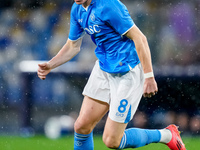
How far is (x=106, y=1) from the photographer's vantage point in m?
3.09

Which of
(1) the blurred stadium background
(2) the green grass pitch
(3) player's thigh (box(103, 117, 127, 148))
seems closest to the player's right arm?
(3) player's thigh (box(103, 117, 127, 148))

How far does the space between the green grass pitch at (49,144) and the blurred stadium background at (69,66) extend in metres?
0.27

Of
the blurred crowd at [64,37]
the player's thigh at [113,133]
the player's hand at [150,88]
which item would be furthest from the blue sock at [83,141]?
the blurred crowd at [64,37]

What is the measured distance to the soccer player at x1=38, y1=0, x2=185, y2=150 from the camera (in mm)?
3072

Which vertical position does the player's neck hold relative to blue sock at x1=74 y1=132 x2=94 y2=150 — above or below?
above

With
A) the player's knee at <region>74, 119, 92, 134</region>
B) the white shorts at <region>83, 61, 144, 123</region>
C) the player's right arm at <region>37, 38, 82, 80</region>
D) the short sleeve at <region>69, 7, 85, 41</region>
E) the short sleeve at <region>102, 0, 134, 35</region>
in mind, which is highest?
the short sleeve at <region>102, 0, 134, 35</region>

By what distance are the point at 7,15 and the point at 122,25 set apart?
4.50 metres

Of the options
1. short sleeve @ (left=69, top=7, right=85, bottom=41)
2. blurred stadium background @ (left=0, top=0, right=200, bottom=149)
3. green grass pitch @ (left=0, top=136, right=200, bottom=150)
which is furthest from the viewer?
blurred stadium background @ (left=0, top=0, right=200, bottom=149)

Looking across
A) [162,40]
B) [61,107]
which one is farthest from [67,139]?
[162,40]

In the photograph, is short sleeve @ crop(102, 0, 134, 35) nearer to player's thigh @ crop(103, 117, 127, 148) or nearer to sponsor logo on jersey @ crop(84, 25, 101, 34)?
sponsor logo on jersey @ crop(84, 25, 101, 34)

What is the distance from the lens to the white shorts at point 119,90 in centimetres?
329

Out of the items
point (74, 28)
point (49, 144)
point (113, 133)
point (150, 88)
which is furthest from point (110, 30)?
point (49, 144)

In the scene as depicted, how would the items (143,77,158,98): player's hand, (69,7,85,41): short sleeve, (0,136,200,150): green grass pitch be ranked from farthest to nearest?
(0,136,200,150): green grass pitch, (69,7,85,41): short sleeve, (143,77,158,98): player's hand

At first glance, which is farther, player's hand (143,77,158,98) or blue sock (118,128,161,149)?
blue sock (118,128,161,149)
